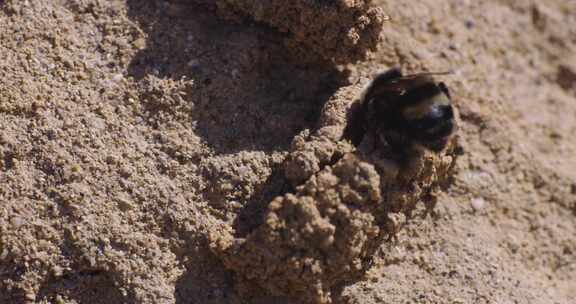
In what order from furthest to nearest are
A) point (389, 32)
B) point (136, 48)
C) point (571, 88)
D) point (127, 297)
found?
point (571, 88) < point (389, 32) < point (136, 48) < point (127, 297)

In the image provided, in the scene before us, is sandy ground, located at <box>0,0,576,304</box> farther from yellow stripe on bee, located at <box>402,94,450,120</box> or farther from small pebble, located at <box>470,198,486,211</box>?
yellow stripe on bee, located at <box>402,94,450,120</box>

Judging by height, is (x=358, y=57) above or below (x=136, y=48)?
above

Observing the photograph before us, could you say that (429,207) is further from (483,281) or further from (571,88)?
(571,88)

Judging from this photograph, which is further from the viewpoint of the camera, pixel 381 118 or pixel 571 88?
pixel 571 88

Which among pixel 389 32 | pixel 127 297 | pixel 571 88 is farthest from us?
pixel 571 88

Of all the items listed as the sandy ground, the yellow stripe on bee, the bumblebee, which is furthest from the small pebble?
the yellow stripe on bee

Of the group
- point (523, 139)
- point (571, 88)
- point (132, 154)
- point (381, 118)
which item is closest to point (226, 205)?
point (132, 154)
